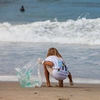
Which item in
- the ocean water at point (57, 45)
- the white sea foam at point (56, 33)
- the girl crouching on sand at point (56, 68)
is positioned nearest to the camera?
the girl crouching on sand at point (56, 68)

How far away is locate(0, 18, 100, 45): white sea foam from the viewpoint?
14.6 metres

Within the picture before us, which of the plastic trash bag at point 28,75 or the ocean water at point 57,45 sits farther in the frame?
the ocean water at point 57,45

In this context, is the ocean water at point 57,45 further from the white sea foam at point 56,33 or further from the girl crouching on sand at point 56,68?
the girl crouching on sand at point 56,68

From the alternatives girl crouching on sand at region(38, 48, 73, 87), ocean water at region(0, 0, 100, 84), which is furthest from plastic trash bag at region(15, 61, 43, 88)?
ocean water at region(0, 0, 100, 84)

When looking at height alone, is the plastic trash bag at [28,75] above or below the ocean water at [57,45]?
below

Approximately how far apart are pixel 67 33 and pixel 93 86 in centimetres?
902

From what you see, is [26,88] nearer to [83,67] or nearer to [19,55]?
[83,67]

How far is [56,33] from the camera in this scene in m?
16.1

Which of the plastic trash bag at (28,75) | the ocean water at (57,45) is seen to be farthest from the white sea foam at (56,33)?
the plastic trash bag at (28,75)

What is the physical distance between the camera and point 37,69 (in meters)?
6.82

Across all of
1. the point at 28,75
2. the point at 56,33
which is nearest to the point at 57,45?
the point at 56,33

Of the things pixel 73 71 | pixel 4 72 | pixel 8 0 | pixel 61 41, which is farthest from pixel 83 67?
pixel 8 0

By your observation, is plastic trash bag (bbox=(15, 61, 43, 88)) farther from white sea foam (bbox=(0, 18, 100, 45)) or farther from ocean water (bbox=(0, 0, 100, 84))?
white sea foam (bbox=(0, 18, 100, 45))

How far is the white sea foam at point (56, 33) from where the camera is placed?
47.9ft
